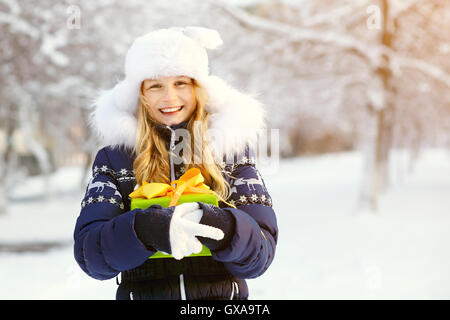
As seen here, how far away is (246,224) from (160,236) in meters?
0.27

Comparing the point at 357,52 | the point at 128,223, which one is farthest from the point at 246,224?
the point at 357,52

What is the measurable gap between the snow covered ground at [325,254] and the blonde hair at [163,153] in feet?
3.20

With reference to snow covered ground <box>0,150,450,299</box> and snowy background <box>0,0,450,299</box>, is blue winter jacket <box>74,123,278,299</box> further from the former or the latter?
snowy background <box>0,0,450,299</box>

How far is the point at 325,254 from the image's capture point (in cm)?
689

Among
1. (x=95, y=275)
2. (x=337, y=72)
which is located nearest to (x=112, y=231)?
(x=95, y=275)

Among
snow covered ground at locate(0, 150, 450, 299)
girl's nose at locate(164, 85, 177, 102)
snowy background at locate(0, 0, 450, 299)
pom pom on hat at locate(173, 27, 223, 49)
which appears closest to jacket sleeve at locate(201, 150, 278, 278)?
girl's nose at locate(164, 85, 177, 102)

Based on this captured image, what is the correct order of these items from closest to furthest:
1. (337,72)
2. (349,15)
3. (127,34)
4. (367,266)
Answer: (367,266) → (349,15) → (337,72) → (127,34)

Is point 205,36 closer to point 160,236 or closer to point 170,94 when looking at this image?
point 170,94

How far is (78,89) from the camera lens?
11523 mm

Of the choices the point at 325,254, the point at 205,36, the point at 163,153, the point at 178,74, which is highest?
the point at 205,36

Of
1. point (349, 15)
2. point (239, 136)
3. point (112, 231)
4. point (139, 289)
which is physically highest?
point (349, 15)

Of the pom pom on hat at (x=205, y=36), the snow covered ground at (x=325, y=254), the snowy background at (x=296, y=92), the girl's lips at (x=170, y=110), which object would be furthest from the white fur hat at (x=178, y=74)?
the snowy background at (x=296, y=92)

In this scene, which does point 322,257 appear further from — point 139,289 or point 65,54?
point 65,54

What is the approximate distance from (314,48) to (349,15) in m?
1.07
